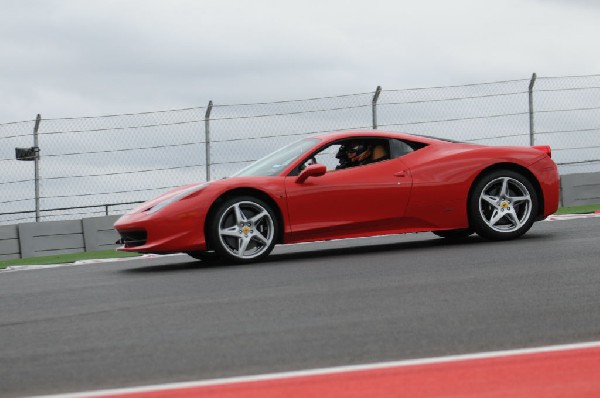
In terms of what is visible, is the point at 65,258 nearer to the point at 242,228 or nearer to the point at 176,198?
the point at 176,198

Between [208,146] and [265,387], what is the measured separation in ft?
41.0

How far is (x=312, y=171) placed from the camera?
31.8 feet

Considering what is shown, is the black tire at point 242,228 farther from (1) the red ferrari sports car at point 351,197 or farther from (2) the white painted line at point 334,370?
(2) the white painted line at point 334,370

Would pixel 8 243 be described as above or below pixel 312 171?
below

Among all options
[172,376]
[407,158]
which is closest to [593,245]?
[407,158]

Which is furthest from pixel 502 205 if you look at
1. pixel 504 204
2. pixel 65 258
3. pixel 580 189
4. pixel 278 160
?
pixel 580 189

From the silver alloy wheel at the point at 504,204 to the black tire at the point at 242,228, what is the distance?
7.03 ft

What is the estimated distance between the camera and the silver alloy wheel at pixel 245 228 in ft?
31.4

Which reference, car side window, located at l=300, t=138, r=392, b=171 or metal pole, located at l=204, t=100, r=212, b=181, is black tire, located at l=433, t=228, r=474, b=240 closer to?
car side window, located at l=300, t=138, r=392, b=171

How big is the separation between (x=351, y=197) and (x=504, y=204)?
1.59 metres

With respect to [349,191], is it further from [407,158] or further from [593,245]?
[593,245]

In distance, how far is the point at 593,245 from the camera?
966 centimetres

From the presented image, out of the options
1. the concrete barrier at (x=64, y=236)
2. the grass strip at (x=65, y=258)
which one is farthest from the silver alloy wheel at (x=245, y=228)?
the concrete barrier at (x=64, y=236)

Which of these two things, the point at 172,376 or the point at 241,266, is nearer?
the point at 172,376
